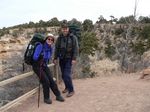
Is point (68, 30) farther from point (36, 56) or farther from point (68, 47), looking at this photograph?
point (36, 56)

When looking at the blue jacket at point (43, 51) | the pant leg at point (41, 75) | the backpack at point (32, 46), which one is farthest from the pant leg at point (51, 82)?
the backpack at point (32, 46)

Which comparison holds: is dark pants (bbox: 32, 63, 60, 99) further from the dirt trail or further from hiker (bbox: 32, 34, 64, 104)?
the dirt trail

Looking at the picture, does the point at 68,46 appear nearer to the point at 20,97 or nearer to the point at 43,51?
the point at 43,51

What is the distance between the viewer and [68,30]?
31.6 ft

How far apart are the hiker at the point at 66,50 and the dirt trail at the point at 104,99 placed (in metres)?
0.61

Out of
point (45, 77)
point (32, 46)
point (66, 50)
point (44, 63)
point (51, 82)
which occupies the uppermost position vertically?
point (32, 46)

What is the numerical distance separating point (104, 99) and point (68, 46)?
1.43 meters

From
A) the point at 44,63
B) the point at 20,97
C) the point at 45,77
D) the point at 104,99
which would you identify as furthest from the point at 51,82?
the point at 104,99

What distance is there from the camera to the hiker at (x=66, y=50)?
9586 millimetres

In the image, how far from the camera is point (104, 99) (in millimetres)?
9680

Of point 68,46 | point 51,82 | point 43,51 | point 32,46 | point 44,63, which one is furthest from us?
point 68,46

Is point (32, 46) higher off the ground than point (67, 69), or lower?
higher

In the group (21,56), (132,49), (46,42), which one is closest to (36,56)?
(46,42)

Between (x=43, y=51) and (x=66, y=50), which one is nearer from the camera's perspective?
(x=43, y=51)
